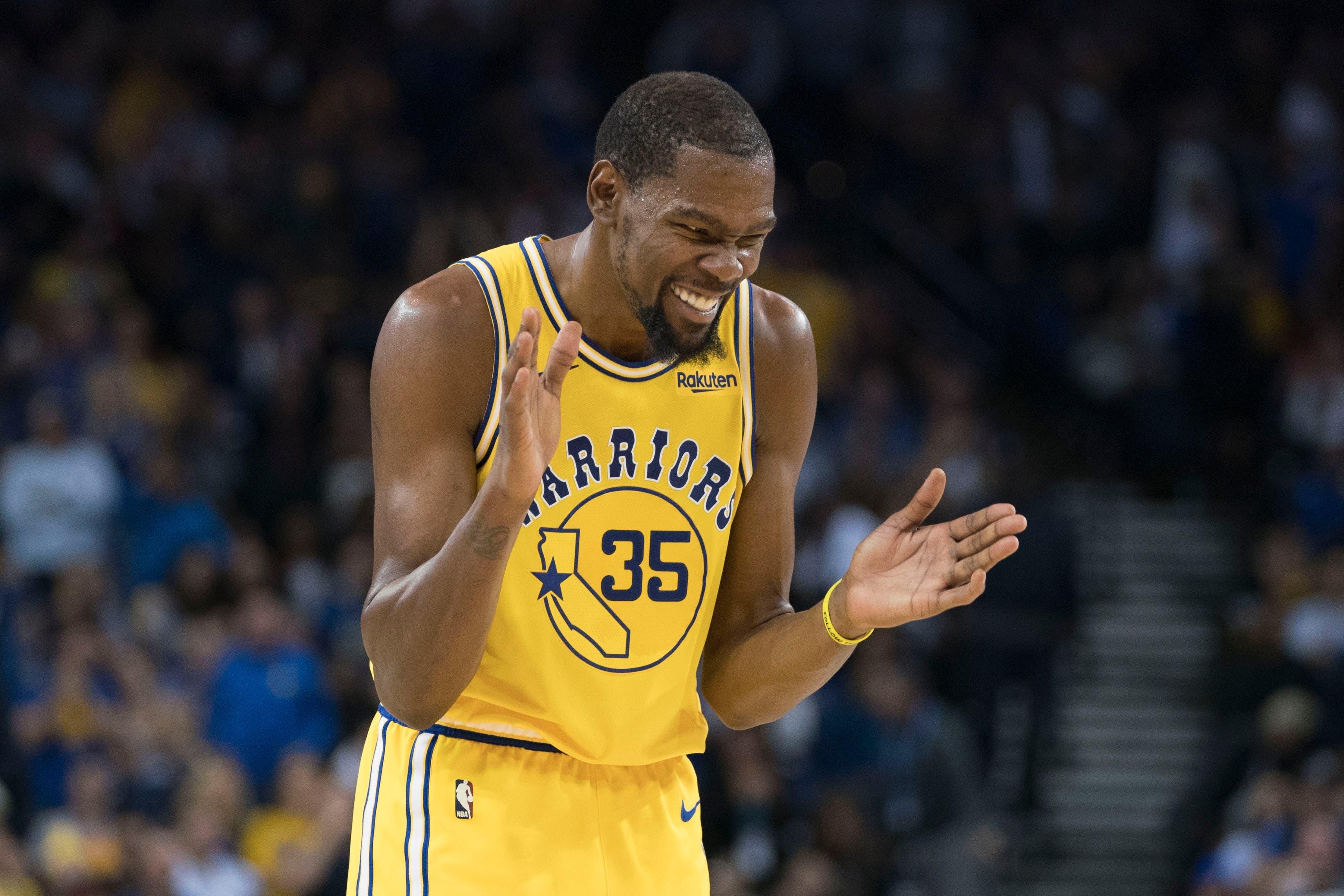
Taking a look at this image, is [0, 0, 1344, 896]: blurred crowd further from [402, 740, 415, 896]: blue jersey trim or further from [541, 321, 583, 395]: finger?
[541, 321, 583, 395]: finger

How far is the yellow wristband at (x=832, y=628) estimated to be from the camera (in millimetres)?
3404

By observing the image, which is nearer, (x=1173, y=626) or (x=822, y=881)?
(x=822, y=881)

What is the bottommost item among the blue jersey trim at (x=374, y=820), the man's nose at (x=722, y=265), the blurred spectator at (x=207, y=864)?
the blurred spectator at (x=207, y=864)

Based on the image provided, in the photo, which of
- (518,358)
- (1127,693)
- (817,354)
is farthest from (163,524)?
(518,358)

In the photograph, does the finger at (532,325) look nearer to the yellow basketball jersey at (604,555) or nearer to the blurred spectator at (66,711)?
the yellow basketball jersey at (604,555)

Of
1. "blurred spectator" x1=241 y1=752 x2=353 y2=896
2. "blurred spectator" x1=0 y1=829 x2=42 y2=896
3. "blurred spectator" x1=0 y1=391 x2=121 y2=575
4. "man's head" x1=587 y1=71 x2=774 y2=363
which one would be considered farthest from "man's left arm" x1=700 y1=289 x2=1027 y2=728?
"blurred spectator" x1=0 y1=391 x2=121 y2=575

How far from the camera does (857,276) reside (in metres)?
13.1

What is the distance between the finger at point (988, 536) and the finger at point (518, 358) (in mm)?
938

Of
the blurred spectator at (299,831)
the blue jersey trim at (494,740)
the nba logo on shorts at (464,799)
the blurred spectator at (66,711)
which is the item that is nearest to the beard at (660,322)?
the blue jersey trim at (494,740)

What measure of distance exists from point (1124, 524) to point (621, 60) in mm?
5663

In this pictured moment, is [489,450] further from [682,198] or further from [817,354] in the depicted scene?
[817,354]

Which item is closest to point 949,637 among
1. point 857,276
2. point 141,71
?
point 857,276

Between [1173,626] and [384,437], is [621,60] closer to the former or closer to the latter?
[1173,626]

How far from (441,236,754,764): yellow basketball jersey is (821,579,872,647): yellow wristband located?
276mm
